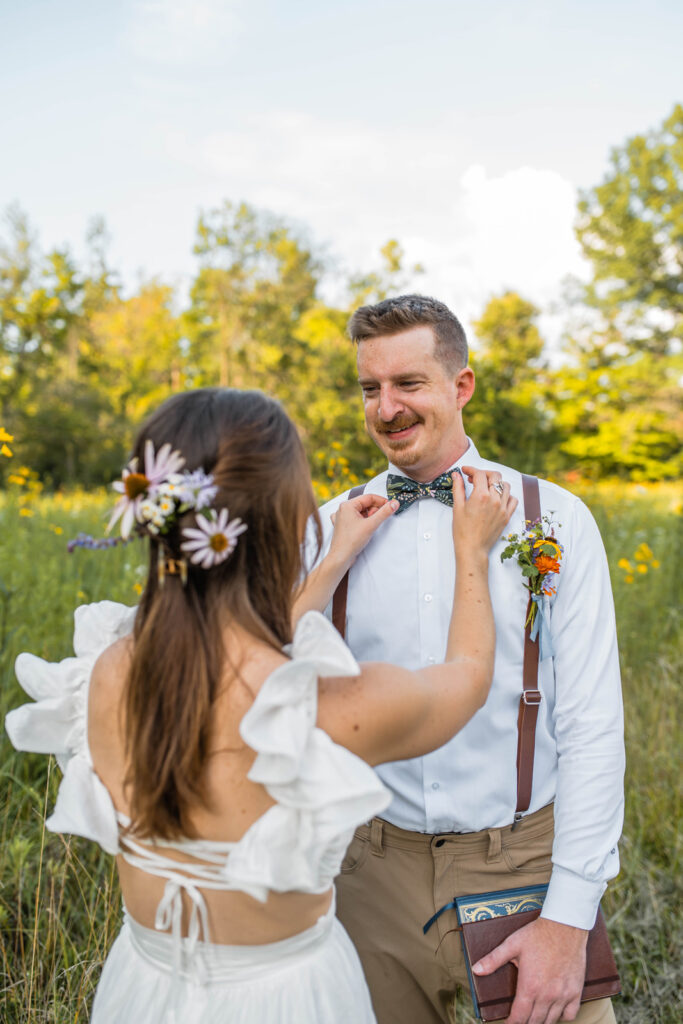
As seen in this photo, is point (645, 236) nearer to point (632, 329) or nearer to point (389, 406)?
point (632, 329)

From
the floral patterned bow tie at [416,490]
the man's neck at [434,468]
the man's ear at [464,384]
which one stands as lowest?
the floral patterned bow tie at [416,490]

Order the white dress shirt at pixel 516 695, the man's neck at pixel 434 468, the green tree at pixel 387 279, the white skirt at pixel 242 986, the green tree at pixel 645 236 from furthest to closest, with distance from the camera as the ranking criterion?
1. the green tree at pixel 645 236
2. the green tree at pixel 387 279
3. the man's neck at pixel 434 468
4. the white dress shirt at pixel 516 695
5. the white skirt at pixel 242 986

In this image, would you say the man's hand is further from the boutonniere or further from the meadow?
the meadow

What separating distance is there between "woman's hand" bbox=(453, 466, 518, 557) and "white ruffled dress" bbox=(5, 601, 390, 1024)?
26.4 inches

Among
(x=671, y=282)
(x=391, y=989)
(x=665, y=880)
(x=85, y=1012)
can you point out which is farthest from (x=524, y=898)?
(x=671, y=282)

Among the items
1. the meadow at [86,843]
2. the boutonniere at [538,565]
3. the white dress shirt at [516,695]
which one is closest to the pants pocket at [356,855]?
the white dress shirt at [516,695]

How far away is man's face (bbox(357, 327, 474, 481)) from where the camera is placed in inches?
92.0

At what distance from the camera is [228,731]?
1349 mm

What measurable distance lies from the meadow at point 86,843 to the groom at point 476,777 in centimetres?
93

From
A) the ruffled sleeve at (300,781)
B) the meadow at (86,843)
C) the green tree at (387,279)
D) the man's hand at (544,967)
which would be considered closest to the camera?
the ruffled sleeve at (300,781)

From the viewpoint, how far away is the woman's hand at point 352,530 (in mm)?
2170

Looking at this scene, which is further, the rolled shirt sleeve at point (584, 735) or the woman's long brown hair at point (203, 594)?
the rolled shirt sleeve at point (584, 735)

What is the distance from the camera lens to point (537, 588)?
79.7 inches

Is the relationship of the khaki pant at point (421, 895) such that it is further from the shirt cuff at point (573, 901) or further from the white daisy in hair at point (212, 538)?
the white daisy in hair at point (212, 538)
